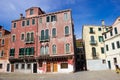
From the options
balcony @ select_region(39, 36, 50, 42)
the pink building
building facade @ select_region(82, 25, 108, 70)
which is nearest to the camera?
the pink building

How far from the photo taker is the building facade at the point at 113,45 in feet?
93.0

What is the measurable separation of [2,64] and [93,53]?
24529mm

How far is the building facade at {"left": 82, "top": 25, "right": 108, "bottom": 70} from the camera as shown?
33188mm

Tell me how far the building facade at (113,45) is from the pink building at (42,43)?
33.9ft

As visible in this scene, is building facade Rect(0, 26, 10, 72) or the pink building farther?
building facade Rect(0, 26, 10, 72)

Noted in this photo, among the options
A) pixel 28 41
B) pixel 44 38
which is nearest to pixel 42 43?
pixel 44 38

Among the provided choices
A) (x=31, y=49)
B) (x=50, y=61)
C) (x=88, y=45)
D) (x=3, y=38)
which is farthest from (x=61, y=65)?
(x=3, y=38)

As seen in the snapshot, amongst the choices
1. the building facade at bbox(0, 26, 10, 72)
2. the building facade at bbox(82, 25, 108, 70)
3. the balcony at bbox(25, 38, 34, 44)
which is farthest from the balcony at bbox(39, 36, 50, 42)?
the building facade at bbox(82, 25, 108, 70)

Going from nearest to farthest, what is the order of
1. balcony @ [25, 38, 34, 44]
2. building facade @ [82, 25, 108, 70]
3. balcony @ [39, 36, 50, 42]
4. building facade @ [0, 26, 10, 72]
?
balcony @ [39, 36, 50, 42] → balcony @ [25, 38, 34, 44] → building facade @ [0, 26, 10, 72] → building facade @ [82, 25, 108, 70]

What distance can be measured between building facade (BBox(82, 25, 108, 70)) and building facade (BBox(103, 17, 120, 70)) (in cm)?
168

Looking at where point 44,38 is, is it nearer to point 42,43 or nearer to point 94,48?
point 42,43

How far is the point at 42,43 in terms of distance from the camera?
96.4 feet

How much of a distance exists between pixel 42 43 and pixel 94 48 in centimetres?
1455

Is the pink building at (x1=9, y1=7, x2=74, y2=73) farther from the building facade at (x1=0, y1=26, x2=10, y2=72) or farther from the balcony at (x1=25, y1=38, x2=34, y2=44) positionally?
the building facade at (x1=0, y1=26, x2=10, y2=72)
